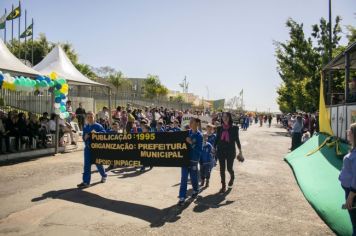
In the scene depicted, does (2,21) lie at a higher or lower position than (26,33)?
lower

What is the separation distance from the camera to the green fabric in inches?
205

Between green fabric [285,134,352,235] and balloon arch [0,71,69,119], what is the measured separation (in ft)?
31.5

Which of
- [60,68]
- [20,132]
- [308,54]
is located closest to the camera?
[20,132]

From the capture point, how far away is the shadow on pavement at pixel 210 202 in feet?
22.5

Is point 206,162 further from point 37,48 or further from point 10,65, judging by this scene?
point 37,48

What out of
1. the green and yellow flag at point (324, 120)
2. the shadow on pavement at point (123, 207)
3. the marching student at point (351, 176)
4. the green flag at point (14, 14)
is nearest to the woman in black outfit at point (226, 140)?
the shadow on pavement at point (123, 207)

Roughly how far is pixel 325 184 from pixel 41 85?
1073 centimetres

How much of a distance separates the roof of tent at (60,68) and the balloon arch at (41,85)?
1.53 m

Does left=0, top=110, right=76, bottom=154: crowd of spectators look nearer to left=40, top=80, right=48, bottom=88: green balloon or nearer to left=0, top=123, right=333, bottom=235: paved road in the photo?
left=40, top=80, right=48, bottom=88: green balloon

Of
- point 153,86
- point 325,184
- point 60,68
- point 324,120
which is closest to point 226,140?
point 325,184

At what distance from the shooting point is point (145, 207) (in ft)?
22.5

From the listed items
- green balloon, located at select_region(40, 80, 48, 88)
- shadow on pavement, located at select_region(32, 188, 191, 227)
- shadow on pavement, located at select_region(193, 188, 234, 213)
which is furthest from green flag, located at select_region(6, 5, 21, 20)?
shadow on pavement, located at select_region(193, 188, 234, 213)

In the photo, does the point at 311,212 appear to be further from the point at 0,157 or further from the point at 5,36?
the point at 5,36

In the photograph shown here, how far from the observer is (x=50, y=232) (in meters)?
5.44
